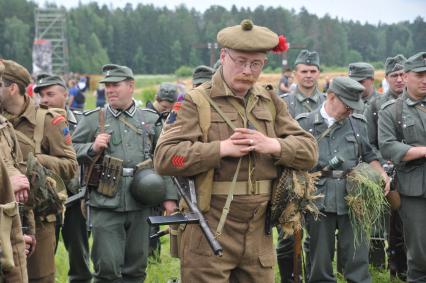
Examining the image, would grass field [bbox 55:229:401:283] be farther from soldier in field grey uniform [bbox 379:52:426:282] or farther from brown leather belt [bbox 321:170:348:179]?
brown leather belt [bbox 321:170:348:179]

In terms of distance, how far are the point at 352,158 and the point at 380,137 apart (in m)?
0.44

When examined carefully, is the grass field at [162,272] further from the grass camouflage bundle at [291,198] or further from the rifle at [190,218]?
the rifle at [190,218]

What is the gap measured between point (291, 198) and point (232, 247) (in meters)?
0.52

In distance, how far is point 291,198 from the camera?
476 centimetres

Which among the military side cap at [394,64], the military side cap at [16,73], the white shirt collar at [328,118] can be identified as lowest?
the white shirt collar at [328,118]

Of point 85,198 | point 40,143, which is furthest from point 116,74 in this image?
point 40,143

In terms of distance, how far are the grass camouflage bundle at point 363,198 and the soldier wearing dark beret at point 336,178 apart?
73mm

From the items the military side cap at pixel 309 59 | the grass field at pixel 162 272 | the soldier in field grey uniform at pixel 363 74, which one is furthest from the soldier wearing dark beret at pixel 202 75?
the grass field at pixel 162 272

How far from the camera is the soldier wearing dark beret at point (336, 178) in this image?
6.68m

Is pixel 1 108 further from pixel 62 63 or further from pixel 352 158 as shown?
pixel 62 63

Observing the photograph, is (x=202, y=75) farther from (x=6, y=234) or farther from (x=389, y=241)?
(x=6, y=234)

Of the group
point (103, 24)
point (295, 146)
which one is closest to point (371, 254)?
point (295, 146)

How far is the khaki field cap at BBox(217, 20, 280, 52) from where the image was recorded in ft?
14.8

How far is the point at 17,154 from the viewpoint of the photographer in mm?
5020
